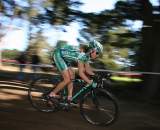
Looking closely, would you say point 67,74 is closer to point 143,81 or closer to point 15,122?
point 15,122

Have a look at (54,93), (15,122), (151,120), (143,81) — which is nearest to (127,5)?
(143,81)

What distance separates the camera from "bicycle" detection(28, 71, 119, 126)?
26.2ft

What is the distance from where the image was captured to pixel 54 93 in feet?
28.3

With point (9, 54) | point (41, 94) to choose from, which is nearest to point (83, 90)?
point (41, 94)

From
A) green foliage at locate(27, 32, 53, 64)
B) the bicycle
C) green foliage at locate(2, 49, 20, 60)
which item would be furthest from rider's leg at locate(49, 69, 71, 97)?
green foliage at locate(2, 49, 20, 60)

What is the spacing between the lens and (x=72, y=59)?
27.4 feet

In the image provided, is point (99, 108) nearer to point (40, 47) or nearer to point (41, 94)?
point (41, 94)

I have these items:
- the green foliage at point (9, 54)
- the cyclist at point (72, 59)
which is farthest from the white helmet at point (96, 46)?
the green foliage at point (9, 54)

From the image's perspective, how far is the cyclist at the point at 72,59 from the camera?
8.16m

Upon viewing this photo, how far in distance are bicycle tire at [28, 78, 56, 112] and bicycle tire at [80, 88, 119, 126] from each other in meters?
0.85

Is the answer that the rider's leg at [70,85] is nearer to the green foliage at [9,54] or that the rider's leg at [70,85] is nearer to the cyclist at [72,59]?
the cyclist at [72,59]

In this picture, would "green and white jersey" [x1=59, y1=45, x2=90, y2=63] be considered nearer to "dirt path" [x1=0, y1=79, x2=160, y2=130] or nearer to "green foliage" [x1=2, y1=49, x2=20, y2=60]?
"dirt path" [x1=0, y1=79, x2=160, y2=130]

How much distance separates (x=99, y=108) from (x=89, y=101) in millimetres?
261

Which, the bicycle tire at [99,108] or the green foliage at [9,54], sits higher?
the bicycle tire at [99,108]
